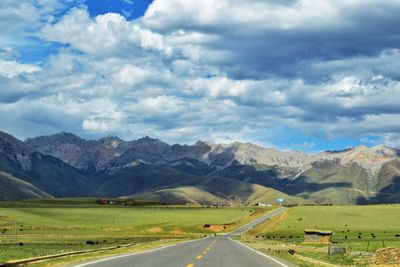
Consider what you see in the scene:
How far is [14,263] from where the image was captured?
32219 mm

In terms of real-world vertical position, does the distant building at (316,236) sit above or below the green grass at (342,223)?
below

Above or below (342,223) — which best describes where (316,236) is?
below

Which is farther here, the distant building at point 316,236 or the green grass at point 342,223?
the green grass at point 342,223

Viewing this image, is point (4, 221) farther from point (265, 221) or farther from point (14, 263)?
point (14, 263)

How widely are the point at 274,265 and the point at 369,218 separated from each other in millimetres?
Result: 166350

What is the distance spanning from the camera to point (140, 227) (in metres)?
168

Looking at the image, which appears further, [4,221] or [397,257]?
[4,221]

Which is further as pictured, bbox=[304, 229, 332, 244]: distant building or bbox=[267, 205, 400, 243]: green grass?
bbox=[267, 205, 400, 243]: green grass

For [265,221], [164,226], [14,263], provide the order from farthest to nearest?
[265,221] < [164,226] < [14,263]

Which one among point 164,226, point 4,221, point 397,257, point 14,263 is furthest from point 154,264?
point 4,221

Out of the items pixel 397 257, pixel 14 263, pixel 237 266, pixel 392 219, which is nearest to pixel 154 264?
pixel 237 266

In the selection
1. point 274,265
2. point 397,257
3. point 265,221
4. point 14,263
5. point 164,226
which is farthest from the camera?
point 265,221

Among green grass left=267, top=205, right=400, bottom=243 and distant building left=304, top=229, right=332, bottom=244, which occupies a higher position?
green grass left=267, top=205, right=400, bottom=243

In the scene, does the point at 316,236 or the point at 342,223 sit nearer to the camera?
the point at 316,236
